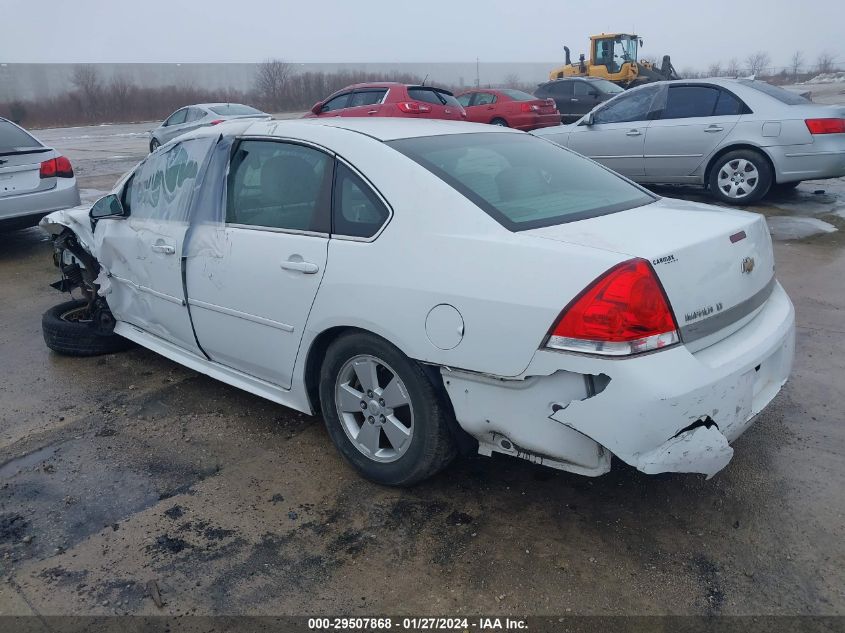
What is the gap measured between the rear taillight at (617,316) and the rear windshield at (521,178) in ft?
1.54

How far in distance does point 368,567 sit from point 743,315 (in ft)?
5.82

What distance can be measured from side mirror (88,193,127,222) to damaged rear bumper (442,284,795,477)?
2692mm

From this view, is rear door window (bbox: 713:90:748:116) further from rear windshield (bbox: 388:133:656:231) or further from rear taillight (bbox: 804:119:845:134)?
rear windshield (bbox: 388:133:656:231)

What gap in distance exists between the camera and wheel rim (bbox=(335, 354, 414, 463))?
2.93m

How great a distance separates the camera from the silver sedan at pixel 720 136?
8.31 meters

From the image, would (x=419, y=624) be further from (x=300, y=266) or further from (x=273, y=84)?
(x=273, y=84)

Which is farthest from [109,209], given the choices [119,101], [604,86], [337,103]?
[119,101]

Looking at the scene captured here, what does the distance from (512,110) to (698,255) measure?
14.4 metres

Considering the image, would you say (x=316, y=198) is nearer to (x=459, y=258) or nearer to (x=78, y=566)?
(x=459, y=258)

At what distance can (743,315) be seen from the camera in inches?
110

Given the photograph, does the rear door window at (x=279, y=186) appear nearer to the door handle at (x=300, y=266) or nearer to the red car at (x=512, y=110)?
the door handle at (x=300, y=266)

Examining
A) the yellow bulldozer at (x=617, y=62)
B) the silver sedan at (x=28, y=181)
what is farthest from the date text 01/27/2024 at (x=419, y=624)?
the yellow bulldozer at (x=617, y=62)

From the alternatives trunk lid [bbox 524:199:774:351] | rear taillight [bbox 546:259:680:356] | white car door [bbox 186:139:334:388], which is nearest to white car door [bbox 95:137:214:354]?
white car door [bbox 186:139:334:388]

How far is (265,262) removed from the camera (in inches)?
130
